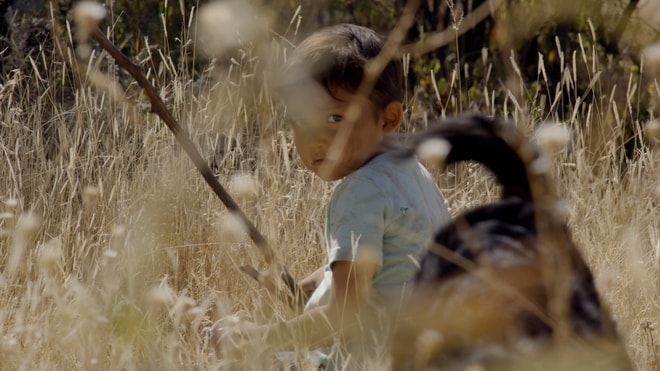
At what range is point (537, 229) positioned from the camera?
1.86 m

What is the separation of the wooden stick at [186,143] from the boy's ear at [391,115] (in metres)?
0.48

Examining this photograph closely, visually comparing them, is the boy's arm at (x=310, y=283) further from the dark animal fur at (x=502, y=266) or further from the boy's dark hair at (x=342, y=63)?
the dark animal fur at (x=502, y=266)

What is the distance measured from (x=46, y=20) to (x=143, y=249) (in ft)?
8.57

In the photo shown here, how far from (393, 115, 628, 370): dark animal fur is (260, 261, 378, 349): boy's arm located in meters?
0.48

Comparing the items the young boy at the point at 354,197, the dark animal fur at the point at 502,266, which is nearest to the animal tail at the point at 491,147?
the dark animal fur at the point at 502,266

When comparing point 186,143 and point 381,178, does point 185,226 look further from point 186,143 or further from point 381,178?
point 186,143

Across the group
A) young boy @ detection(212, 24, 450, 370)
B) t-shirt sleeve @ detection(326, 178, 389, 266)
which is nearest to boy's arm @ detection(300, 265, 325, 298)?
young boy @ detection(212, 24, 450, 370)

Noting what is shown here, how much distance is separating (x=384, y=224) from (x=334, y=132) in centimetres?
28

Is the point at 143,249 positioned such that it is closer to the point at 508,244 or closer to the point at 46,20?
the point at 508,244

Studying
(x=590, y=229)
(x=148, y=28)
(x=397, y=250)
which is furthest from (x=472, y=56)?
(x=397, y=250)

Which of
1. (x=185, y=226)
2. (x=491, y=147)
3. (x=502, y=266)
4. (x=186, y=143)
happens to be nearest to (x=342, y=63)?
(x=186, y=143)

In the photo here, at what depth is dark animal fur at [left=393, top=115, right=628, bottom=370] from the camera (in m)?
1.77

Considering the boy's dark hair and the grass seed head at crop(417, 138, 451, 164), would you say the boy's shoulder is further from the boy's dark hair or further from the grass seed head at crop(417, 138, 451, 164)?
the grass seed head at crop(417, 138, 451, 164)

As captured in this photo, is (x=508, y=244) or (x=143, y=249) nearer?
(x=508, y=244)
